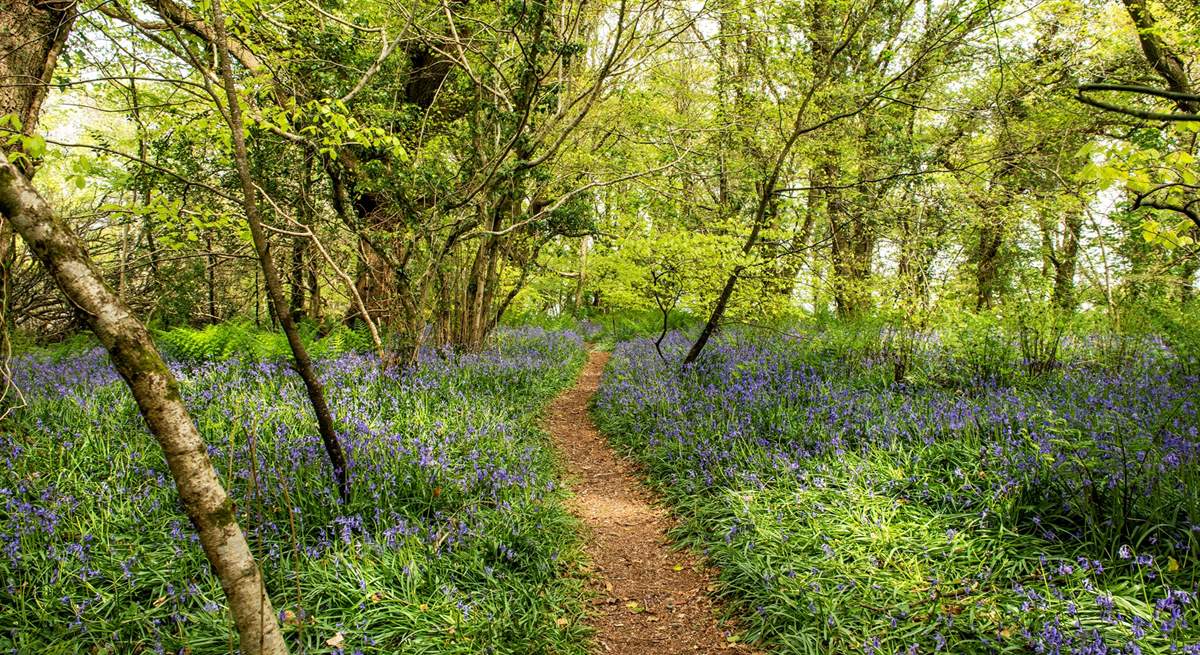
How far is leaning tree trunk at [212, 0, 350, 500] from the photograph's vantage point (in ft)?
9.35

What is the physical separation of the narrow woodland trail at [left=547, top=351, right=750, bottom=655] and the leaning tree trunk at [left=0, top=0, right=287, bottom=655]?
2.13m

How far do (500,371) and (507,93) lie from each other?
12.8 feet

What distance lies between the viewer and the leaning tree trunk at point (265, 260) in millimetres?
2850

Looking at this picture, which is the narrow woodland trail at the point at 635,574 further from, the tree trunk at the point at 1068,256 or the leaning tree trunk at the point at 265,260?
the tree trunk at the point at 1068,256

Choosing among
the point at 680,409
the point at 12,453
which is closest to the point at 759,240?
the point at 680,409

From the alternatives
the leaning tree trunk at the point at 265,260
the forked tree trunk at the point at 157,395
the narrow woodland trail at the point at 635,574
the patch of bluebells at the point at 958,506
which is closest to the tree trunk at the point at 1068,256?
the patch of bluebells at the point at 958,506

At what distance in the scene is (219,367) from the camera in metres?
6.48

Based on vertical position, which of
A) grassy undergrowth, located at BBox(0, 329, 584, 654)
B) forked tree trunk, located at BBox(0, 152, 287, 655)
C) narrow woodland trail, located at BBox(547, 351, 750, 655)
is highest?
forked tree trunk, located at BBox(0, 152, 287, 655)

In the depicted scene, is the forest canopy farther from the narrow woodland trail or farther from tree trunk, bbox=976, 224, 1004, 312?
tree trunk, bbox=976, 224, 1004, 312

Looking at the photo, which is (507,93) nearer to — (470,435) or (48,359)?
(470,435)

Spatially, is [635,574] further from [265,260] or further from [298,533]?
[265,260]

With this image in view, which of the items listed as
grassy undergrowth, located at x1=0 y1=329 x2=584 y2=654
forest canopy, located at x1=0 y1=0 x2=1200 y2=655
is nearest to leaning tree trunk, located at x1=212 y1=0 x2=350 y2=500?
forest canopy, located at x1=0 y1=0 x2=1200 y2=655

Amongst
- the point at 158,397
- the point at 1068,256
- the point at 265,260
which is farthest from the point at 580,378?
the point at 1068,256

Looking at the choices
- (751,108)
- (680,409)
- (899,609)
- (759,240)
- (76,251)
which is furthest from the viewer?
(751,108)
